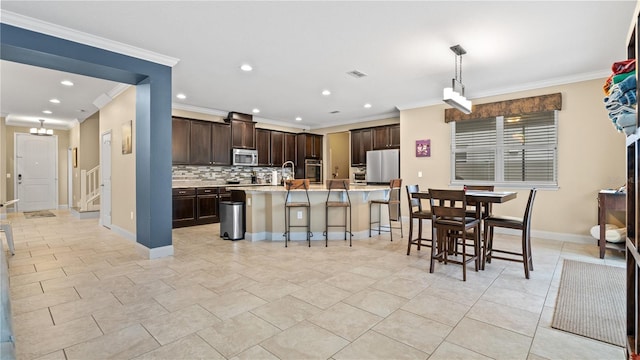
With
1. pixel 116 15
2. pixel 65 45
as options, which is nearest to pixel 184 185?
pixel 65 45

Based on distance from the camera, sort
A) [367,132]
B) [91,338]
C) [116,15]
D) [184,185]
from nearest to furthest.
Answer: [91,338], [116,15], [184,185], [367,132]

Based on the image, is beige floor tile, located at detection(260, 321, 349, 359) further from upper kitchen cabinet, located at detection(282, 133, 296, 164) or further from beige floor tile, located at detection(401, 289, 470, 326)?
upper kitchen cabinet, located at detection(282, 133, 296, 164)

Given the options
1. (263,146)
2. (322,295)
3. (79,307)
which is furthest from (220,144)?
(322,295)

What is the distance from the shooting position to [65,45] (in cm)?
329

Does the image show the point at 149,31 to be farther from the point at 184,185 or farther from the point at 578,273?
the point at 578,273

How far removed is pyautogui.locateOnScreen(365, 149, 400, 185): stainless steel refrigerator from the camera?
7219 millimetres

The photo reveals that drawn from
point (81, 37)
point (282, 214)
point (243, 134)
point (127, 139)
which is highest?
point (81, 37)

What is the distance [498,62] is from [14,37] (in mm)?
5566

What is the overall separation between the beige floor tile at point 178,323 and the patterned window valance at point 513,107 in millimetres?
5470

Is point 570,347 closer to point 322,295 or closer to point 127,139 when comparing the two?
point 322,295

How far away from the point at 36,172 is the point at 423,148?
10.8 meters

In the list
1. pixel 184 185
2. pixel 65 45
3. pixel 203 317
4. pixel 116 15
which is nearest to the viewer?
pixel 203 317

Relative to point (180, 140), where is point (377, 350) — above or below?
below

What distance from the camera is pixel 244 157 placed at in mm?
7641
